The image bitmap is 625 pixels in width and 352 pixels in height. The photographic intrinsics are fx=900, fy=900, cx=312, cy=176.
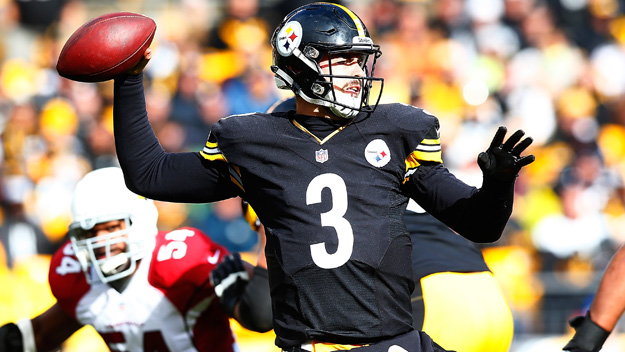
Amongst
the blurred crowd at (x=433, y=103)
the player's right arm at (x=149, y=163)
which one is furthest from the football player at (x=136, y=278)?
the blurred crowd at (x=433, y=103)

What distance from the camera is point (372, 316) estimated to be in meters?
2.84

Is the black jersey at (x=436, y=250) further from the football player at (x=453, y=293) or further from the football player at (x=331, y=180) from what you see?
the football player at (x=331, y=180)

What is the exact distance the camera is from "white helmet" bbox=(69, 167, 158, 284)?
4031mm

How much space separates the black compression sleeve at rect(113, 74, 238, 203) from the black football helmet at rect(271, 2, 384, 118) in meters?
Answer: 0.40

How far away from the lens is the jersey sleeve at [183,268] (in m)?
4.03

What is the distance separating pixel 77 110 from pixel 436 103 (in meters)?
3.63

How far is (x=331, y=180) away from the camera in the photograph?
9.43 ft

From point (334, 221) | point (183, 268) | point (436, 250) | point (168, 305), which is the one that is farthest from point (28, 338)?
point (334, 221)

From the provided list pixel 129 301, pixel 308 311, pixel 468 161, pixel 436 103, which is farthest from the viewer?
pixel 436 103

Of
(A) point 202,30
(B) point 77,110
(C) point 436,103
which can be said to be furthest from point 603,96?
(B) point 77,110

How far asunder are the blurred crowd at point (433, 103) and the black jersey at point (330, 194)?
428 cm

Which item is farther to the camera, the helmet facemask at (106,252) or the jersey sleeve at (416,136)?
the helmet facemask at (106,252)

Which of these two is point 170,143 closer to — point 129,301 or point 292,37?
point 129,301

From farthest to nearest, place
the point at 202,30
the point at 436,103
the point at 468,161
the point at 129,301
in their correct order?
the point at 202,30, the point at 436,103, the point at 468,161, the point at 129,301
